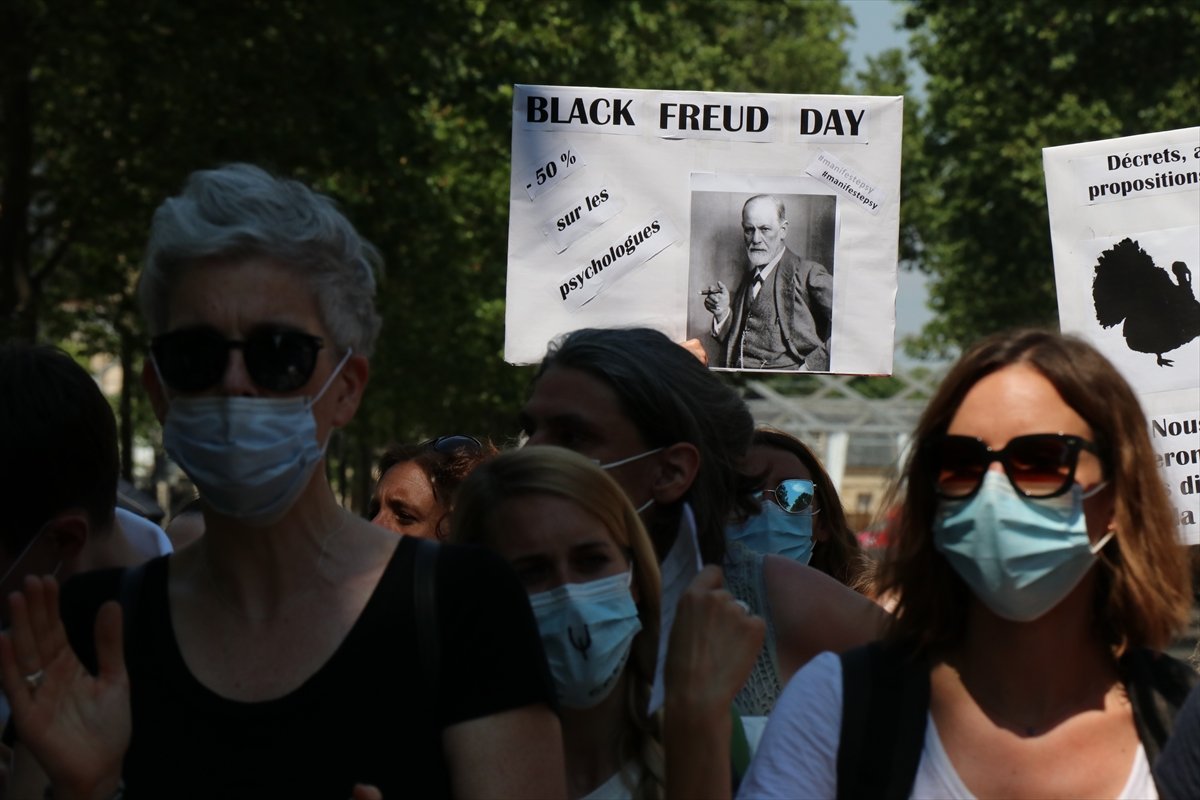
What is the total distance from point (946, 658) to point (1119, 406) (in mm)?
453

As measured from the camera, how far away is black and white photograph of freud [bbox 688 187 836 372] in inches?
226

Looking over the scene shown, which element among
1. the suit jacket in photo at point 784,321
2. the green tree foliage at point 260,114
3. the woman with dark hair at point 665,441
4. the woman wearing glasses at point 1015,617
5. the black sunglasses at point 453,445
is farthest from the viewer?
the green tree foliage at point 260,114

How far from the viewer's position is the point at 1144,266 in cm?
582

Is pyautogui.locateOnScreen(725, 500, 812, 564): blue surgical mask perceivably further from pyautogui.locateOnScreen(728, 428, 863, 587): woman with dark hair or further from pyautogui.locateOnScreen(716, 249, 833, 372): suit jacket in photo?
pyautogui.locateOnScreen(716, 249, 833, 372): suit jacket in photo

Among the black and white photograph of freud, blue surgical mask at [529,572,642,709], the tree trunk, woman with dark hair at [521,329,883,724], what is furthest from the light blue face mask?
the tree trunk

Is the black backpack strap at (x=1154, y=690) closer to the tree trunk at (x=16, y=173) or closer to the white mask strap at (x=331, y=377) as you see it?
the white mask strap at (x=331, y=377)

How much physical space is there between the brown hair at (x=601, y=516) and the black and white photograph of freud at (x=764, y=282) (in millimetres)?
2392

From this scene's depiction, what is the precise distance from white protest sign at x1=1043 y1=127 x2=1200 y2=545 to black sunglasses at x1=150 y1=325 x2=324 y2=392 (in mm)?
3592

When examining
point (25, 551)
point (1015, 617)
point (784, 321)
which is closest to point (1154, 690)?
point (1015, 617)

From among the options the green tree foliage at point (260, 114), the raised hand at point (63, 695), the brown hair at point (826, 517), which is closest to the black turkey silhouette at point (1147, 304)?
the brown hair at point (826, 517)

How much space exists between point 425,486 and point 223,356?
2571mm

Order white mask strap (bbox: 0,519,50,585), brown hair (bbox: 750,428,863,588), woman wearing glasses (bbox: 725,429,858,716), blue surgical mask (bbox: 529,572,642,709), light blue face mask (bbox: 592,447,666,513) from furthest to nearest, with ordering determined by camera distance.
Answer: brown hair (bbox: 750,428,863,588), light blue face mask (bbox: 592,447,666,513), woman wearing glasses (bbox: 725,429,858,716), white mask strap (bbox: 0,519,50,585), blue surgical mask (bbox: 529,572,642,709)

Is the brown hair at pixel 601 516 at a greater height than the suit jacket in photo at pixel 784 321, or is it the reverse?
the suit jacket in photo at pixel 784 321

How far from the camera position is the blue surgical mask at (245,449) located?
261 cm
